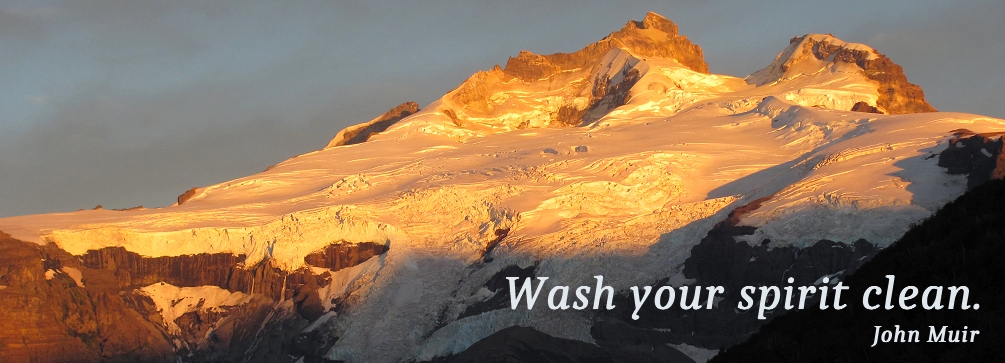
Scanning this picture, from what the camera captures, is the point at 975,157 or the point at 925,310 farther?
the point at 975,157

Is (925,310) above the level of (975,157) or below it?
below

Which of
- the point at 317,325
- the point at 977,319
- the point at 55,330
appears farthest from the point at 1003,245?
the point at 55,330

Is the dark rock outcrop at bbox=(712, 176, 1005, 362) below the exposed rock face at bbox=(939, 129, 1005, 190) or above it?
below

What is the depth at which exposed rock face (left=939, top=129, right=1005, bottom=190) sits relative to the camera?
599 ft

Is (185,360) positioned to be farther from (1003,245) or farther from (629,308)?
(1003,245)

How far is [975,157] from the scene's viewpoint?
613 feet

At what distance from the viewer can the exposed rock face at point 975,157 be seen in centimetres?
18250

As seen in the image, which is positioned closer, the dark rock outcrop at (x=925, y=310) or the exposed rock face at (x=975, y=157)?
the dark rock outcrop at (x=925, y=310)

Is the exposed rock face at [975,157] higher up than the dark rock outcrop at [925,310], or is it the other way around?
the exposed rock face at [975,157]

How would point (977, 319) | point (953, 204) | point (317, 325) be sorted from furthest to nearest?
point (317, 325) < point (953, 204) < point (977, 319)

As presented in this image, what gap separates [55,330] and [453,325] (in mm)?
53133

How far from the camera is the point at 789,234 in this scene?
598 ft

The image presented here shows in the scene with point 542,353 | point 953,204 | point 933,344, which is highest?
point 953,204

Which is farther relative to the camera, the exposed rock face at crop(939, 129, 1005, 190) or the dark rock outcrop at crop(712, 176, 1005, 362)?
the exposed rock face at crop(939, 129, 1005, 190)
